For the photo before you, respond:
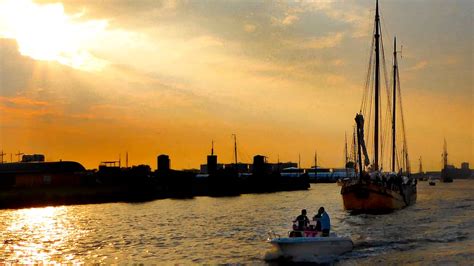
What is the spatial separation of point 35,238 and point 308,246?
26907mm

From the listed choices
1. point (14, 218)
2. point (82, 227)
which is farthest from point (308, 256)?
point (14, 218)

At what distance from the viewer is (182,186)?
14325cm

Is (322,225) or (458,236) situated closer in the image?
(322,225)

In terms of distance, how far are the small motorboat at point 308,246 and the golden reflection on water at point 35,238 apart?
43.7 ft

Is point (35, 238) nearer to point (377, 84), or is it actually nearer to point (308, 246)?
point (308, 246)

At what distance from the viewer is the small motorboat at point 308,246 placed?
3170cm

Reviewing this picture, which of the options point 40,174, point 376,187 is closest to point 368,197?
point 376,187

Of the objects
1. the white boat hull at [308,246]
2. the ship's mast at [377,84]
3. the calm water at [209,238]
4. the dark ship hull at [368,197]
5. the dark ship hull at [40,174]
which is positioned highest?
the ship's mast at [377,84]

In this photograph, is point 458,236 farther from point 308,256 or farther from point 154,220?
point 154,220

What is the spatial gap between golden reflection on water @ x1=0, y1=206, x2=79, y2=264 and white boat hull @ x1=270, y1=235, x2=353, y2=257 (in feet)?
43.8

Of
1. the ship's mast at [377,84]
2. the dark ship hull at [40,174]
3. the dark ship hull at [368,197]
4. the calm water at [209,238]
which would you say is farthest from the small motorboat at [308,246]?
the dark ship hull at [40,174]

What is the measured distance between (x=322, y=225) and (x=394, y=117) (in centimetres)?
7222

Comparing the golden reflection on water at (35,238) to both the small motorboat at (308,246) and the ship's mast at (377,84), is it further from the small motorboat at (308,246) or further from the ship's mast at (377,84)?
the ship's mast at (377,84)

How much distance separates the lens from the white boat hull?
→ 31.7m
